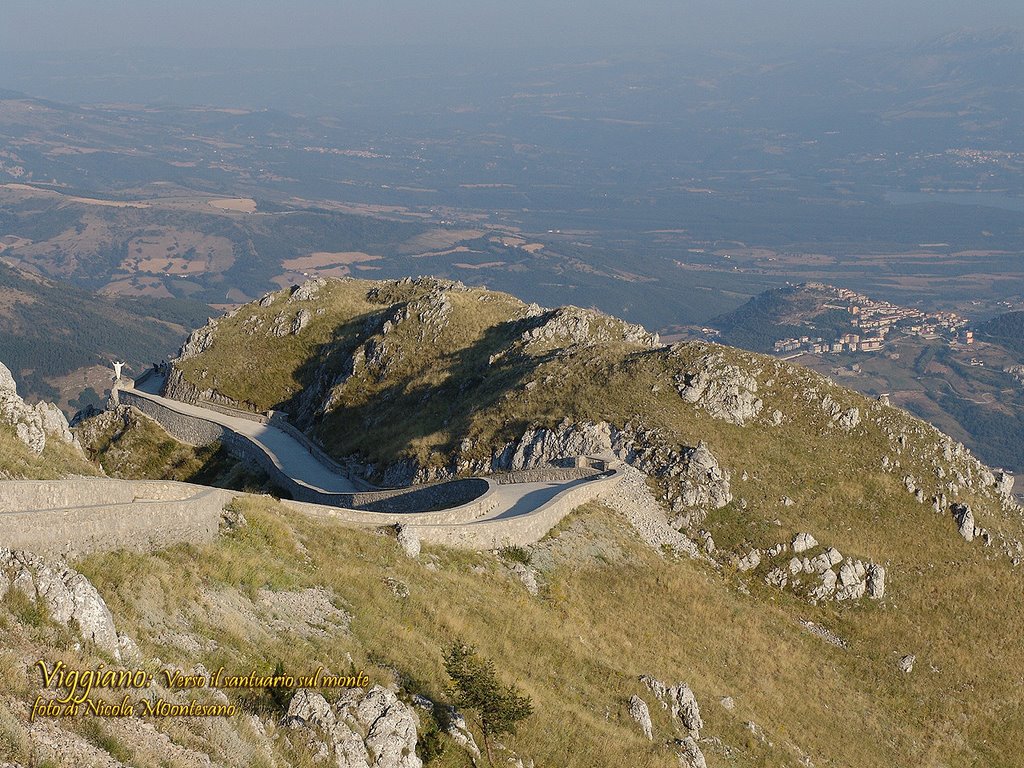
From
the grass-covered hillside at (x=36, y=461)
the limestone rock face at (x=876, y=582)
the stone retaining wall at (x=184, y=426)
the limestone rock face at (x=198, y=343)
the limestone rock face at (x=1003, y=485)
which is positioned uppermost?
the grass-covered hillside at (x=36, y=461)

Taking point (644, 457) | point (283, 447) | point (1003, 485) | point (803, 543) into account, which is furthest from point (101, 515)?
point (1003, 485)

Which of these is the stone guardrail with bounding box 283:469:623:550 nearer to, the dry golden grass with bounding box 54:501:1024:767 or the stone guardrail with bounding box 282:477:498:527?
the stone guardrail with bounding box 282:477:498:527

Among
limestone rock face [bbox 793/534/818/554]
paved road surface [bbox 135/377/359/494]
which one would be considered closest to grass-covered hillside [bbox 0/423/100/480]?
paved road surface [bbox 135/377/359/494]

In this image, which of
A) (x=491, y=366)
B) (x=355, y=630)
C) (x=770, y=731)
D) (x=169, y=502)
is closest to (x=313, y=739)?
(x=355, y=630)

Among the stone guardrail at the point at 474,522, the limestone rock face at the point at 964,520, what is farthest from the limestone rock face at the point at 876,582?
the stone guardrail at the point at 474,522

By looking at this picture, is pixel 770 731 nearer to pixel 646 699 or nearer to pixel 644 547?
pixel 646 699

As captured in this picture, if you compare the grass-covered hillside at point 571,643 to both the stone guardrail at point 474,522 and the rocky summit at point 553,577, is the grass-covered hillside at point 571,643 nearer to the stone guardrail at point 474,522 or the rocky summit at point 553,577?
the rocky summit at point 553,577
